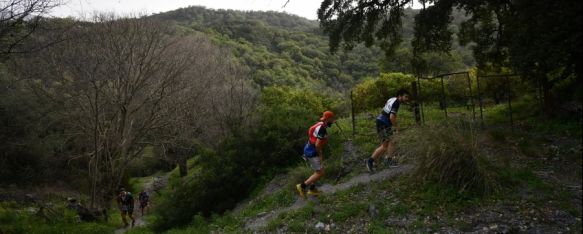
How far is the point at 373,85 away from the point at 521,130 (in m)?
12.5

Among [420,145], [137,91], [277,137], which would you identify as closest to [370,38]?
[277,137]

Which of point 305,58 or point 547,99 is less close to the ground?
point 305,58

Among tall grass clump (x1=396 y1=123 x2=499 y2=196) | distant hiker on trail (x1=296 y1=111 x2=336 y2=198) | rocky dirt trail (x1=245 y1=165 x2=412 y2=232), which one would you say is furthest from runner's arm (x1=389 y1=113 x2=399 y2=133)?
distant hiker on trail (x1=296 y1=111 x2=336 y2=198)

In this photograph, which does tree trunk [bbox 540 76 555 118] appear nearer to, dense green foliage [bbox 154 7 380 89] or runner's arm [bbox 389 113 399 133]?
runner's arm [bbox 389 113 399 133]

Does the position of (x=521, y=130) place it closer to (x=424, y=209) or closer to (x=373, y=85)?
(x=424, y=209)

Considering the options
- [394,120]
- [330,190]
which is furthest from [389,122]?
[330,190]

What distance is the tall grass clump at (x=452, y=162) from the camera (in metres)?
7.62

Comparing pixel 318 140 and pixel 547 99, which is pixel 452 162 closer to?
pixel 318 140

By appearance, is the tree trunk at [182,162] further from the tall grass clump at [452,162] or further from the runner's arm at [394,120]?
the tall grass clump at [452,162]

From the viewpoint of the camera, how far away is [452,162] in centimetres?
776

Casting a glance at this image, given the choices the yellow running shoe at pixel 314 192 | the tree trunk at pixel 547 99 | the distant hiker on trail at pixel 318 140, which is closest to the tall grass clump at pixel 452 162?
the distant hiker on trail at pixel 318 140

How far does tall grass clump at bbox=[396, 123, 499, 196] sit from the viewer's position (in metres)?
7.62

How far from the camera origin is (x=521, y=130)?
11.8m

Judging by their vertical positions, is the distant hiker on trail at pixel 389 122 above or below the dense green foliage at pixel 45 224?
above
